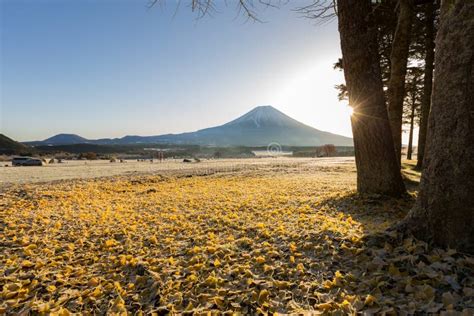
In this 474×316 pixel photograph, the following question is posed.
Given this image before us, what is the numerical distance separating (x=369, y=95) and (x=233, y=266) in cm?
416

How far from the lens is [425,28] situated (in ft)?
39.2

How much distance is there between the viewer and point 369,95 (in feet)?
16.4

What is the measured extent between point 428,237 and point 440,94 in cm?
154

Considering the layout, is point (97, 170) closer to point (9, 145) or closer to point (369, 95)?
point (369, 95)

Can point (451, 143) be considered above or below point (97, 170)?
above

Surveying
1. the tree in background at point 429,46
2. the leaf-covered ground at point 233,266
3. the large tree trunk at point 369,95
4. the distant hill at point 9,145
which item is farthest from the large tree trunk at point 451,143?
the distant hill at point 9,145

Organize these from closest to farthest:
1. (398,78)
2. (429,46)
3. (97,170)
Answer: (398,78), (429,46), (97,170)

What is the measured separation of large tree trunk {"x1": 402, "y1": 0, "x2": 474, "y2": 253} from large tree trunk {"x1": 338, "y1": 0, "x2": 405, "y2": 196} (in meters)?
2.06

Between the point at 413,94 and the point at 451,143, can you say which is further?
the point at 413,94

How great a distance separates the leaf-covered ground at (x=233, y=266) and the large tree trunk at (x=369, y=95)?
635 millimetres

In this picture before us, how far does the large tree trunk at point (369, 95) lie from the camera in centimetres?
492

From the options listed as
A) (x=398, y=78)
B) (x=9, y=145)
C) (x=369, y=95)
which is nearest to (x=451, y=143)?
(x=369, y=95)

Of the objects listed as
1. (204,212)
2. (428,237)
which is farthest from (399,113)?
(204,212)

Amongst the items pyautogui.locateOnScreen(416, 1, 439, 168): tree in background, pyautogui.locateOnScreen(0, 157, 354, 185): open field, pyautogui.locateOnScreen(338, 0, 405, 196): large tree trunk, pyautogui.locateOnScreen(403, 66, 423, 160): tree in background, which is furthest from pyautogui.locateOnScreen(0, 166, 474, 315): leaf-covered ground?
pyautogui.locateOnScreen(403, 66, 423, 160): tree in background
